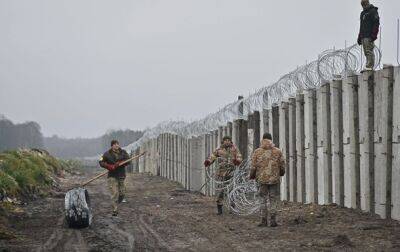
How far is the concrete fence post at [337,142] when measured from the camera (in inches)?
513

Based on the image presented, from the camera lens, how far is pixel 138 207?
59.2 feet

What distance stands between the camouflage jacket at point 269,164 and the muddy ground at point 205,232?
86cm

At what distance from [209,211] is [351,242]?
276 inches

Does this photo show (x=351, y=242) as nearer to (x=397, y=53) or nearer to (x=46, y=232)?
(x=397, y=53)

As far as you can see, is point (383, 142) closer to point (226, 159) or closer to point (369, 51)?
point (369, 51)

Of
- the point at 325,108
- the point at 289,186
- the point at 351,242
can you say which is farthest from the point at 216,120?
the point at 351,242

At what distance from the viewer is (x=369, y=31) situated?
479 inches

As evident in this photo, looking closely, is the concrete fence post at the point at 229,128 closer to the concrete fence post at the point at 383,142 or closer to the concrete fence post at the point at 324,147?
the concrete fence post at the point at 324,147

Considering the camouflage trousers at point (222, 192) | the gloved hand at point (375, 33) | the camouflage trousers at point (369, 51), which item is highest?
the gloved hand at point (375, 33)

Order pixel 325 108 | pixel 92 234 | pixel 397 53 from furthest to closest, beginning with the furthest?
pixel 325 108, pixel 92 234, pixel 397 53

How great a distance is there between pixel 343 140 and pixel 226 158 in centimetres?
331

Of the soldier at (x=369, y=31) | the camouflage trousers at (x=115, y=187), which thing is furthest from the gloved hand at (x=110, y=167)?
the soldier at (x=369, y=31)

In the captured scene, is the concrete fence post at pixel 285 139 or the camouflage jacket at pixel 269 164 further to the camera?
the concrete fence post at pixel 285 139

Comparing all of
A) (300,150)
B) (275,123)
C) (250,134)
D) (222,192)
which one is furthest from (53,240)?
(250,134)
